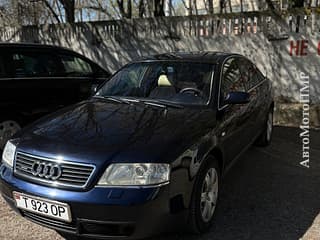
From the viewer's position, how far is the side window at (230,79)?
141 inches

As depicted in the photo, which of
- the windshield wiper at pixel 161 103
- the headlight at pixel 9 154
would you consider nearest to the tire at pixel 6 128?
the headlight at pixel 9 154

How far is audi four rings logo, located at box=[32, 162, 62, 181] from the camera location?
7.88 feet

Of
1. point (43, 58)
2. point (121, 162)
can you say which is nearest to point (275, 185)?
point (121, 162)

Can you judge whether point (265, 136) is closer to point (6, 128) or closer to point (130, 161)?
point (130, 161)

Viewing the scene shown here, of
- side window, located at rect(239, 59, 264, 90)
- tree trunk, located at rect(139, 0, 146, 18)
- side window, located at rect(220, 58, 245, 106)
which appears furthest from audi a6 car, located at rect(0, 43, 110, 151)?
tree trunk, located at rect(139, 0, 146, 18)

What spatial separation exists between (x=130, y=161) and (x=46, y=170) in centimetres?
62

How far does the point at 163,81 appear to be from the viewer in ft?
12.3

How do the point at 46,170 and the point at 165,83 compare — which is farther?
the point at 165,83

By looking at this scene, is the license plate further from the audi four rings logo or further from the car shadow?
the car shadow

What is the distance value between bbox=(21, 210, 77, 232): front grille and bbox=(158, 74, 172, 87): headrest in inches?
72.7

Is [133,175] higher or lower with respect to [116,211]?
higher

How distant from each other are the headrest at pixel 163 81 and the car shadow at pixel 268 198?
1326mm

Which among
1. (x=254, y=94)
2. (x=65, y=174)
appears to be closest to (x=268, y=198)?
(x=254, y=94)

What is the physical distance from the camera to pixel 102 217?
7.49 ft
